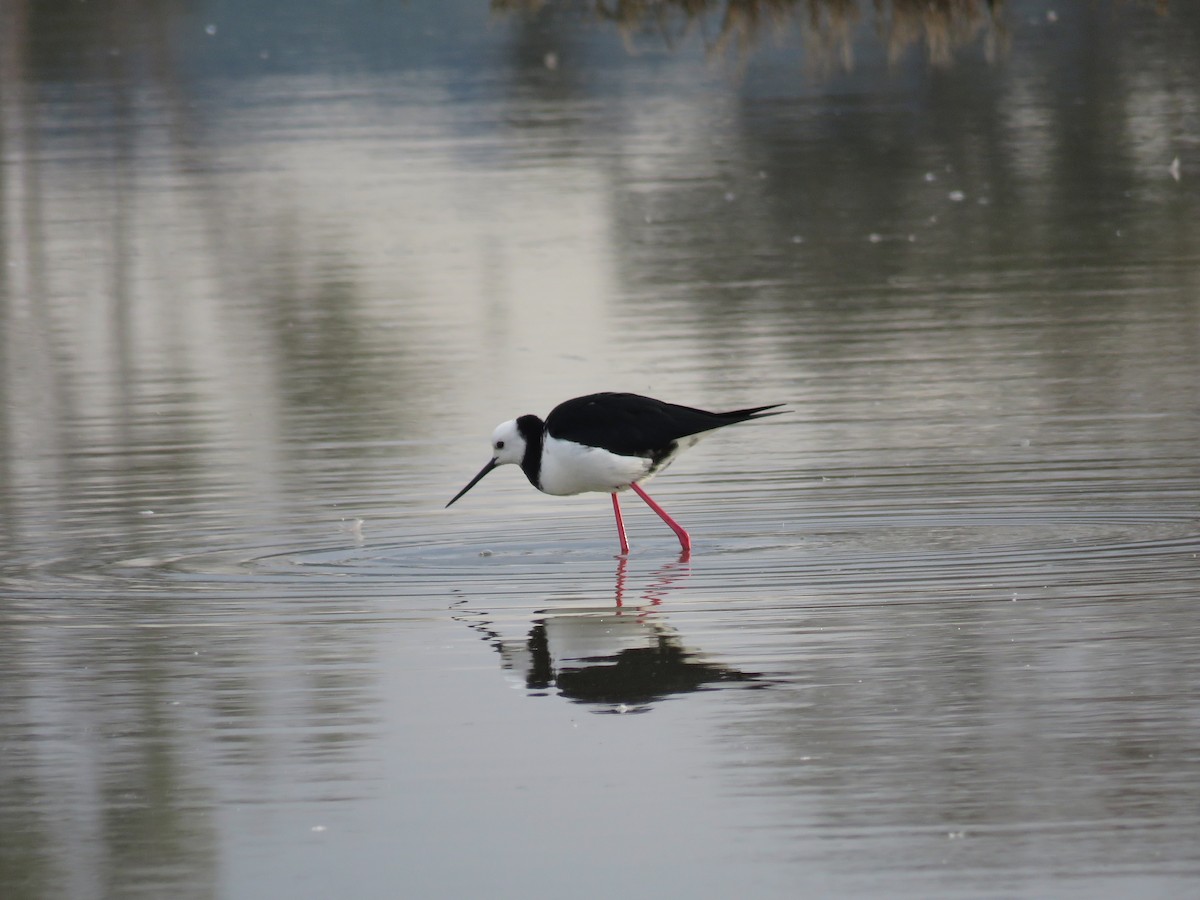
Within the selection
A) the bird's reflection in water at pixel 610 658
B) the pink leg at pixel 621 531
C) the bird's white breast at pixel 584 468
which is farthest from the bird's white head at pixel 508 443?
the bird's reflection in water at pixel 610 658

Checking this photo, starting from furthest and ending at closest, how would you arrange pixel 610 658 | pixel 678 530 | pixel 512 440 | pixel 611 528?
pixel 611 528, pixel 512 440, pixel 678 530, pixel 610 658

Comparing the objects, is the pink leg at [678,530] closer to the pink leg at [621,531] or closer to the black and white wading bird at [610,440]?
the black and white wading bird at [610,440]

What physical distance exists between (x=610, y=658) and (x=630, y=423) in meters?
2.35

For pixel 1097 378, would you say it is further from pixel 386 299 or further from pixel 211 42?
pixel 211 42

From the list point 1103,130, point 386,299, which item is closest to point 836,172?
point 1103,130

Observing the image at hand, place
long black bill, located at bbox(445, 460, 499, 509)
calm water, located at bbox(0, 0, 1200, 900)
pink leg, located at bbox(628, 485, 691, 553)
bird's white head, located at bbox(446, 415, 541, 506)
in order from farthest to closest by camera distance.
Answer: long black bill, located at bbox(445, 460, 499, 509) < bird's white head, located at bbox(446, 415, 541, 506) < pink leg, located at bbox(628, 485, 691, 553) < calm water, located at bbox(0, 0, 1200, 900)

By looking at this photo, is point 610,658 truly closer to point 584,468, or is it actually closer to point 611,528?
point 584,468

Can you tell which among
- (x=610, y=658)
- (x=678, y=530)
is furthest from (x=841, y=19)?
(x=610, y=658)

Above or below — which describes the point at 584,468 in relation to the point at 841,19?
below

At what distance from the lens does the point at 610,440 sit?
402 inches

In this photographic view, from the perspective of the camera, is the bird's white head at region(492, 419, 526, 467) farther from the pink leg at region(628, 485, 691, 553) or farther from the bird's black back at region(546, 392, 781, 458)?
the pink leg at region(628, 485, 691, 553)

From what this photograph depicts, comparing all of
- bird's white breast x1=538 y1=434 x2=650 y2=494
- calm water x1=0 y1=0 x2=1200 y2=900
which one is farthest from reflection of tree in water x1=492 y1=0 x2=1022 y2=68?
bird's white breast x1=538 y1=434 x2=650 y2=494

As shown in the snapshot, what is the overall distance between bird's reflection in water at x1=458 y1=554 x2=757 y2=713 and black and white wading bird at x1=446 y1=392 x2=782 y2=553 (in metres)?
1.23

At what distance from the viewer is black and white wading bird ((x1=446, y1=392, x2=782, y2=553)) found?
33.4ft
